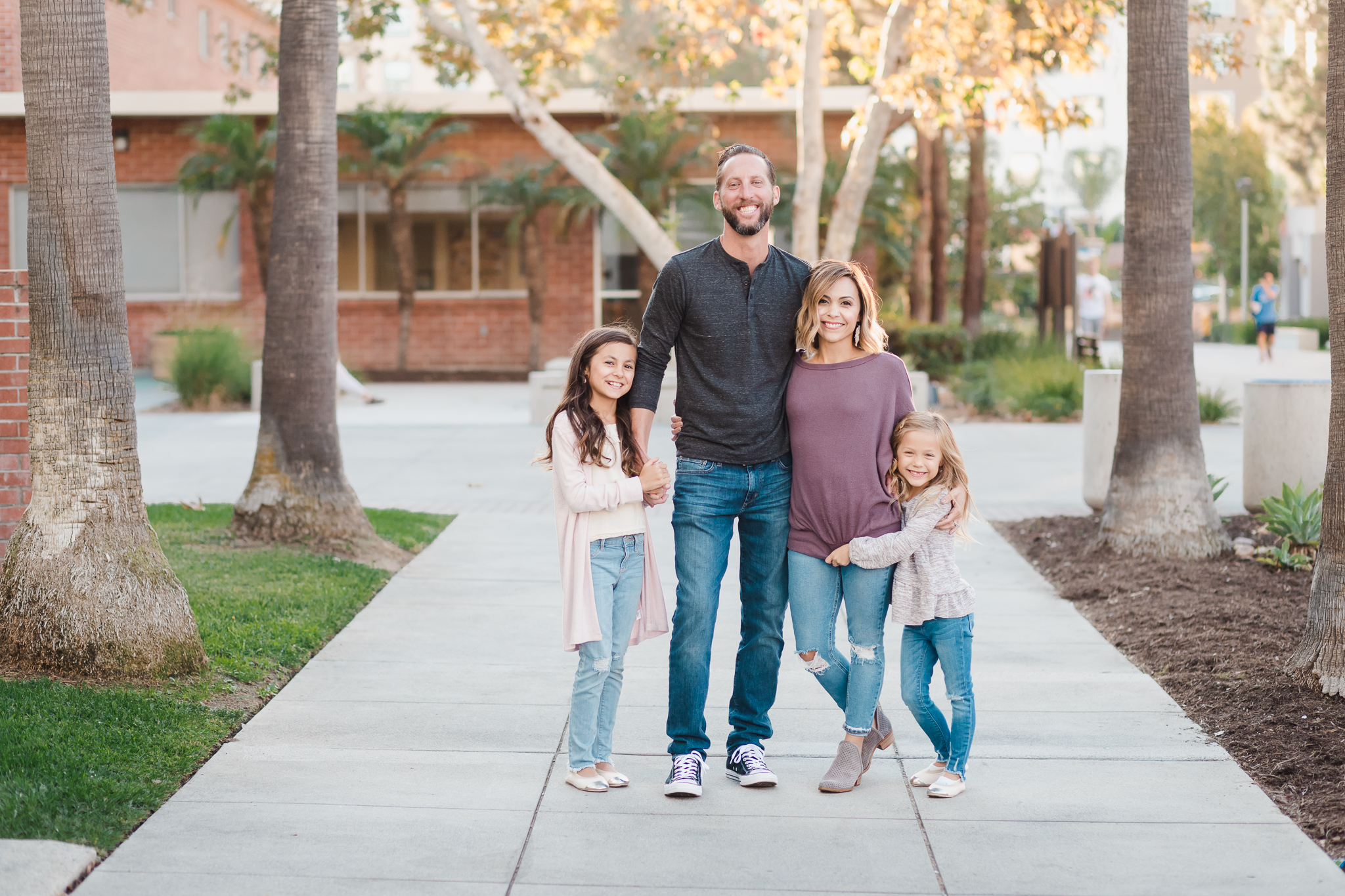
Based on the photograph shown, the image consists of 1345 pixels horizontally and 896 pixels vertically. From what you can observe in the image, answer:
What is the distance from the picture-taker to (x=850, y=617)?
4.38 m

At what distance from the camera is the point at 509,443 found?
1409cm

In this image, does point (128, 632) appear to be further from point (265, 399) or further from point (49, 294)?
point (265, 399)

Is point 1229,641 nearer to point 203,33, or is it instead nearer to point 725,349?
point 725,349

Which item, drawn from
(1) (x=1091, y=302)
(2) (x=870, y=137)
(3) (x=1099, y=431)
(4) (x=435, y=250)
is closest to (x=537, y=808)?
(3) (x=1099, y=431)

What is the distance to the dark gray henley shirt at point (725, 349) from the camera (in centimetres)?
431

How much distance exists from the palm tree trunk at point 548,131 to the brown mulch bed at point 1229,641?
6.89 metres

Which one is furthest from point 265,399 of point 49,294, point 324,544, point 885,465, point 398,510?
point 885,465

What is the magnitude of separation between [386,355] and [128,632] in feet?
63.4

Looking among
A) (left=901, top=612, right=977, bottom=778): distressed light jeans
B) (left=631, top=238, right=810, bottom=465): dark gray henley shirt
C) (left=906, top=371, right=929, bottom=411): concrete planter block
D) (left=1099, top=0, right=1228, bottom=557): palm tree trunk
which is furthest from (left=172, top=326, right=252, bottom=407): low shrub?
(left=901, top=612, right=977, bottom=778): distressed light jeans

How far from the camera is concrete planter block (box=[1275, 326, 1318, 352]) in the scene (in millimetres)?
31062

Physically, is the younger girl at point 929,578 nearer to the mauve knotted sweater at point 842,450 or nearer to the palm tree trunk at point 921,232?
the mauve knotted sweater at point 842,450

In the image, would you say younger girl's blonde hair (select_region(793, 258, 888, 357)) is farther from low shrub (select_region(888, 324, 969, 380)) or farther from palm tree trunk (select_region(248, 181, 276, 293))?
palm tree trunk (select_region(248, 181, 276, 293))

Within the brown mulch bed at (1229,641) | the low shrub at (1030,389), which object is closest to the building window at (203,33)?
the low shrub at (1030,389)

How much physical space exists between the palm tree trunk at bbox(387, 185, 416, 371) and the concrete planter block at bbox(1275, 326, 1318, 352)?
19719 mm
